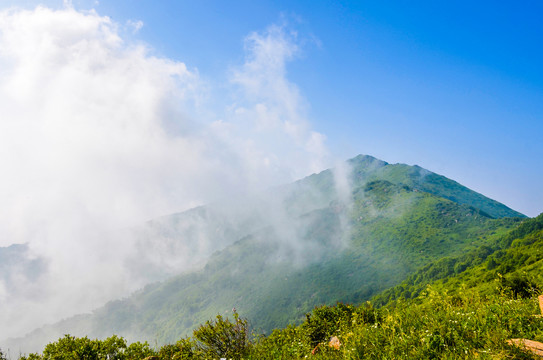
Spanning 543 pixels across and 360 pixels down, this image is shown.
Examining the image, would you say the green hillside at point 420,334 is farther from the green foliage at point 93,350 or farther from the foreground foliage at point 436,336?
the green foliage at point 93,350

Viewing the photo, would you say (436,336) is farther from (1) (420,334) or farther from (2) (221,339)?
(2) (221,339)

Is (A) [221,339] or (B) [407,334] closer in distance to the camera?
(B) [407,334]

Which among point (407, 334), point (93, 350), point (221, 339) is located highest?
point (93, 350)

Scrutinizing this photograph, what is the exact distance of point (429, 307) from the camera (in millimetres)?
10602

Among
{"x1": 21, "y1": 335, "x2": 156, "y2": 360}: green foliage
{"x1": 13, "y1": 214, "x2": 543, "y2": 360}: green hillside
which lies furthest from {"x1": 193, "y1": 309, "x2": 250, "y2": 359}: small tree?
{"x1": 21, "y1": 335, "x2": 156, "y2": 360}: green foliage

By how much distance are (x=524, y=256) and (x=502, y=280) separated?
116540mm

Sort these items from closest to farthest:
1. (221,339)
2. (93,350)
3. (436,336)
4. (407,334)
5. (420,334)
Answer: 1. (436,336)
2. (420,334)
3. (407,334)
4. (221,339)
5. (93,350)

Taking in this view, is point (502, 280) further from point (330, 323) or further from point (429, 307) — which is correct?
point (330, 323)

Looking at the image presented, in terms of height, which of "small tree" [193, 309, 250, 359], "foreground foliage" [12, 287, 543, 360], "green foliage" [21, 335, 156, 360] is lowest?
"foreground foliage" [12, 287, 543, 360]

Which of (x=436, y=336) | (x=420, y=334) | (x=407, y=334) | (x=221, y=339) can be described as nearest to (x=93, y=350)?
(x=221, y=339)

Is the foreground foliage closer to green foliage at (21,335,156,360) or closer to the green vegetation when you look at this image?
the green vegetation

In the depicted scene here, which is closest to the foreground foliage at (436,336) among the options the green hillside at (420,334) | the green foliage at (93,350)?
the green hillside at (420,334)

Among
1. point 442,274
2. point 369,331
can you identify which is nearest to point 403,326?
point 369,331

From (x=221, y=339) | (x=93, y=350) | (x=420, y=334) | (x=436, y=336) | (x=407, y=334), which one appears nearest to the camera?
(x=436, y=336)
